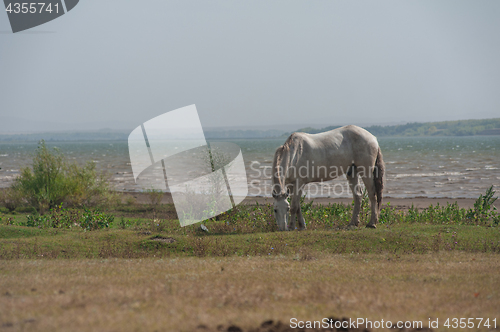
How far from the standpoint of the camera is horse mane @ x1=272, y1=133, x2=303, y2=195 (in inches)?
410

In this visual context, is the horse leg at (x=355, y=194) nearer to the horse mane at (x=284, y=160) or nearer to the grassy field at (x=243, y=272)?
the grassy field at (x=243, y=272)

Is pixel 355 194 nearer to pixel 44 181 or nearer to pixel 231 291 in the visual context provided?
pixel 231 291

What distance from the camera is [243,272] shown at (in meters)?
6.95

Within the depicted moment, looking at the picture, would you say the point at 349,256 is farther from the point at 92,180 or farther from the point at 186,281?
the point at 92,180

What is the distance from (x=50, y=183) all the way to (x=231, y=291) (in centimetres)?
1395

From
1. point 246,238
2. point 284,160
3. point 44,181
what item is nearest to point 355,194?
point 284,160

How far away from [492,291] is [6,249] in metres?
9.51

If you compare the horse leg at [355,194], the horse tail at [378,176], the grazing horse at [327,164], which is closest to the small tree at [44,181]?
the grazing horse at [327,164]

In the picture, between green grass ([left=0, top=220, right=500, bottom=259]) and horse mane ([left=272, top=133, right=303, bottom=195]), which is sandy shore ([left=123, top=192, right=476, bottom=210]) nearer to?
horse mane ([left=272, top=133, right=303, bottom=195])

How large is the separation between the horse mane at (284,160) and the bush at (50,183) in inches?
417

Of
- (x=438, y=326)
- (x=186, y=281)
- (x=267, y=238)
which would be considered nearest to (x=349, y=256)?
(x=267, y=238)

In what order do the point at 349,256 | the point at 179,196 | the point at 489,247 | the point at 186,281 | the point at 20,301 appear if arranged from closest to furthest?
the point at 20,301, the point at 186,281, the point at 349,256, the point at 489,247, the point at 179,196

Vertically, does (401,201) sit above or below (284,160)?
below

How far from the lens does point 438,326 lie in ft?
13.7
